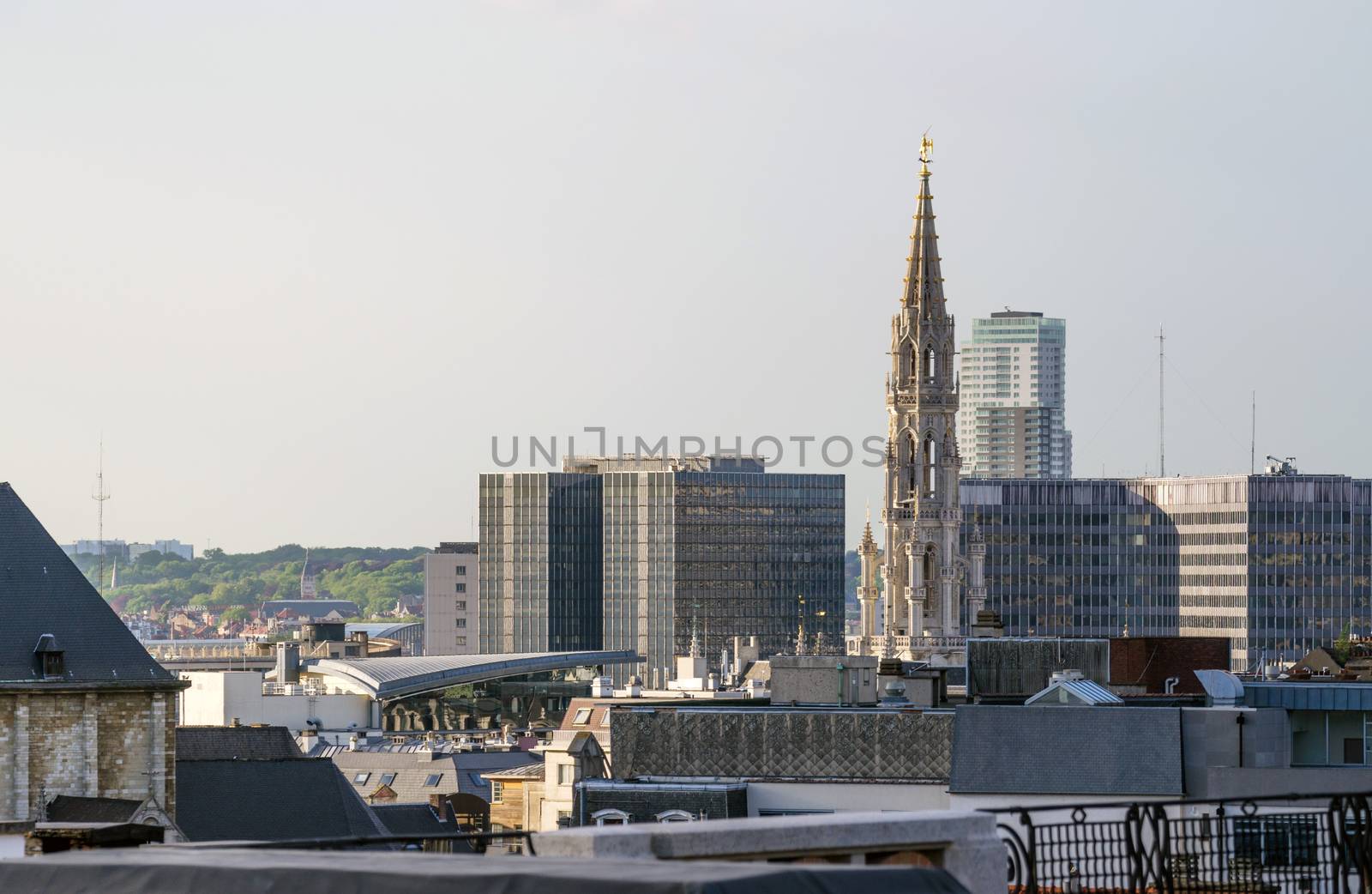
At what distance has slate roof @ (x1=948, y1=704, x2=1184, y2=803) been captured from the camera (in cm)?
5350

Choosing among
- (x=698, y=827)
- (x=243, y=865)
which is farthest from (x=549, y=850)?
(x=243, y=865)

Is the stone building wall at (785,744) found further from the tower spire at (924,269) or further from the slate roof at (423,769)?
the tower spire at (924,269)

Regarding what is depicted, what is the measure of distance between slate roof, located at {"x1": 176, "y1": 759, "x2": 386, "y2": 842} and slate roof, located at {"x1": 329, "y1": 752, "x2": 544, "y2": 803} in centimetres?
4237

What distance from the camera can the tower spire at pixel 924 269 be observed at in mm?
171500

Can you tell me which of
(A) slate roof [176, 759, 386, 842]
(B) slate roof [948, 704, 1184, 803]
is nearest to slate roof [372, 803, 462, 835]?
(A) slate roof [176, 759, 386, 842]

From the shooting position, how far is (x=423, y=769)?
12144 cm

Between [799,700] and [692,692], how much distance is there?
9822 centimetres

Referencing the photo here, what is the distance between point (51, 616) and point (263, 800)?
6558 mm

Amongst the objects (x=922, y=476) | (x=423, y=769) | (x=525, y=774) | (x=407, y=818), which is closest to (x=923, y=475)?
(x=922, y=476)

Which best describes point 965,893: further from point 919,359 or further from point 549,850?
point 919,359

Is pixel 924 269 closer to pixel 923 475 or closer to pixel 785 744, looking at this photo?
pixel 923 475

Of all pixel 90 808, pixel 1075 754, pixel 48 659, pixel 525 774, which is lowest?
pixel 525 774

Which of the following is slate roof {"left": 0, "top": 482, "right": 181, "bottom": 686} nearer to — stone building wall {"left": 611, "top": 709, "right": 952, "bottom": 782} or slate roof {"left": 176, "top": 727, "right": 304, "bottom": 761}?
slate roof {"left": 176, "top": 727, "right": 304, "bottom": 761}

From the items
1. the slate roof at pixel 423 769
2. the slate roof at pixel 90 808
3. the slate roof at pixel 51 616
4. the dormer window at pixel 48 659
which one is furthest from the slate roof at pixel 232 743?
the slate roof at pixel 423 769
